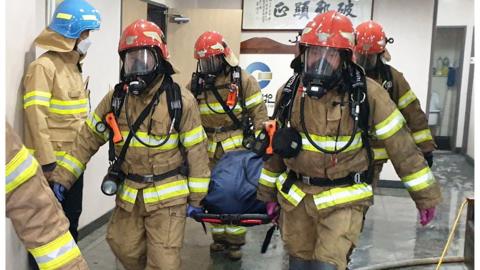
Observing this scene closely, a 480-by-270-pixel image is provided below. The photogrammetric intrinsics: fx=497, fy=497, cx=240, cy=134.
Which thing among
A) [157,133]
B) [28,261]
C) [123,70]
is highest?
[123,70]

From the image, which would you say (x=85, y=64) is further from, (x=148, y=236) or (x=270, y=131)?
(x=270, y=131)

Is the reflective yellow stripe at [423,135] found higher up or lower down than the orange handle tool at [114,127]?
lower down

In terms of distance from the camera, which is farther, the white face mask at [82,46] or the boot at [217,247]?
the boot at [217,247]

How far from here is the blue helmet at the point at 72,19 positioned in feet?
10.3

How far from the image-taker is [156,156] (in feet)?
9.18

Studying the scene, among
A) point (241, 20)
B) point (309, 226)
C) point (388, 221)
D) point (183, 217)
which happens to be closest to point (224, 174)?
point (183, 217)

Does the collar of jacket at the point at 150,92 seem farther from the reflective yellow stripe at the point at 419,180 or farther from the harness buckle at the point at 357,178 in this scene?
the reflective yellow stripe at the point at 419,180

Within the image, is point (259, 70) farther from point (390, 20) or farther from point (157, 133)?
point (157, 133)

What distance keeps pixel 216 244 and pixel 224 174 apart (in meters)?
1.06

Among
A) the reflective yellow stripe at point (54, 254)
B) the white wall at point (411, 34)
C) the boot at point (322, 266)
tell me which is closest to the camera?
the reflective yellow stripe at point (54, 254)

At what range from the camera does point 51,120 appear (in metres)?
3.07

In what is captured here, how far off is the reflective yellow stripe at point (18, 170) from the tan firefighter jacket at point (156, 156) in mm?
1365

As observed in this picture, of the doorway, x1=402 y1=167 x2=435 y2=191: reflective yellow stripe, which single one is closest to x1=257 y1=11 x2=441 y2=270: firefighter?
x1=402 y1=167 x2=435 y2=191: reflective yellow stripe

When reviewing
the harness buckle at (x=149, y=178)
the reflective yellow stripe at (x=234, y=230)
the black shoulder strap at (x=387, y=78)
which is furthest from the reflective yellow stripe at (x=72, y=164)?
the black shoulder strap at (x=387, y=78)
